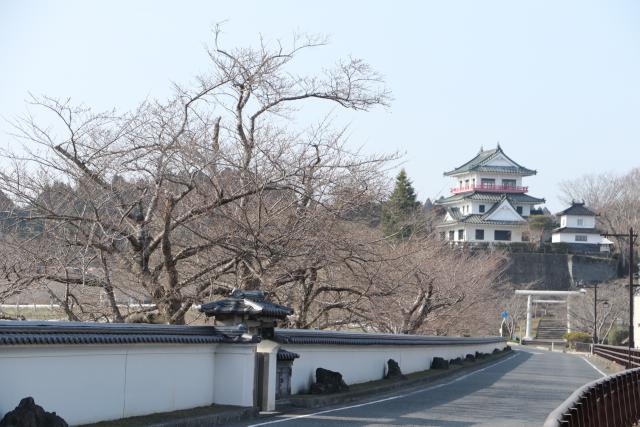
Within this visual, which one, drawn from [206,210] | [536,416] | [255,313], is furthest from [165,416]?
[536,416]

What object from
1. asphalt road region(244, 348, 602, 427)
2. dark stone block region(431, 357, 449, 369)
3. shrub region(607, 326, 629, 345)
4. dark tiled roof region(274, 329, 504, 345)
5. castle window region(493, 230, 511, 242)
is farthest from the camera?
castle window region(493, 230, 511, 242)

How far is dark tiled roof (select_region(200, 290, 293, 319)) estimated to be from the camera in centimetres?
1438

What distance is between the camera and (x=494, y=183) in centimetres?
11962

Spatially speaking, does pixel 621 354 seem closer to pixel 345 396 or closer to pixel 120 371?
pixel 345 396

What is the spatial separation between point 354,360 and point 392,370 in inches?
117

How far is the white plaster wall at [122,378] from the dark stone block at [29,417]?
51cm

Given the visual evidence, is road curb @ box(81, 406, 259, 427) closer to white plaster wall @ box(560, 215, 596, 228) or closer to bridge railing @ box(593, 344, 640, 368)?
bridge railing @ box(593, 344, 640, 368)

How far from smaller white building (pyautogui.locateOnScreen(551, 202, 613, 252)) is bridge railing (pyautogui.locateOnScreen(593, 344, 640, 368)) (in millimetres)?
49695

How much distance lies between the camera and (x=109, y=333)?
37.6 ft

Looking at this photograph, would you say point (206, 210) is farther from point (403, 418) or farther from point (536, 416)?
point (536, 416)

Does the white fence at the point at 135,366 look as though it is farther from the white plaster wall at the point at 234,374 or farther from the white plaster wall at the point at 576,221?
the white plaster wall at the point at 576,221

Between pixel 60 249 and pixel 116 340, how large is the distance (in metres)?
6.52

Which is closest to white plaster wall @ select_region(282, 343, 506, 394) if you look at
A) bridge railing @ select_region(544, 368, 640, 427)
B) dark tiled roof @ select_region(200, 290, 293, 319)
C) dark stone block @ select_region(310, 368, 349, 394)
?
dark stone block @ select_region(310, 368, 349, 394)

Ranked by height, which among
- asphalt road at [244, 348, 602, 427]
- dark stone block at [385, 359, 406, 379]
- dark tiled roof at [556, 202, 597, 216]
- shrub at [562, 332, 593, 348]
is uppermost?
dark tiled roof at [556, 202, 597, 216]
